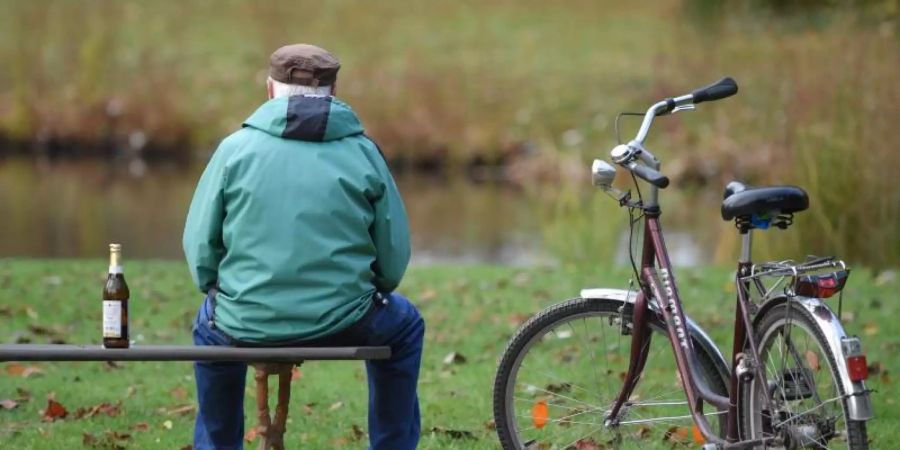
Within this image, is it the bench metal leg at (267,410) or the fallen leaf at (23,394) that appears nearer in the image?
the bench metal leg at (267,410)

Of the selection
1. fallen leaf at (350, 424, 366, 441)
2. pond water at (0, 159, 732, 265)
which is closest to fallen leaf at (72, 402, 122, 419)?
fallen leaf at (350, 424, 366, 441)

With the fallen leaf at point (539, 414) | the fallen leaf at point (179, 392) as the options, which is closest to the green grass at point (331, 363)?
the fallen leaf at point (179, 392)

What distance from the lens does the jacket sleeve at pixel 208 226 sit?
4.59 meters

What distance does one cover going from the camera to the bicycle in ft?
14.3

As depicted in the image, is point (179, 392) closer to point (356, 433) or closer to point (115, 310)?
point (356, 433)

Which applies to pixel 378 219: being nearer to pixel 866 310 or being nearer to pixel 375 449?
pixel 375 449

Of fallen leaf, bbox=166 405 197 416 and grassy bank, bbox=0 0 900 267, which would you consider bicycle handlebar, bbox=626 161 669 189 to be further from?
grassy bank, bbox=0 0 900 267

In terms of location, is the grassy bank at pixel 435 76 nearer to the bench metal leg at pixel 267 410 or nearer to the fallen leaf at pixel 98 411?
the fallen leaf at pixel 98 411

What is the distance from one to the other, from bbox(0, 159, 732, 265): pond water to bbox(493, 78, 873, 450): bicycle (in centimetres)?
751

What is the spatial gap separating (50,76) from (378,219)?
22.7 m

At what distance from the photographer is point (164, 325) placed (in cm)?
870

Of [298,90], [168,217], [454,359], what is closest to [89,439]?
[298,90]

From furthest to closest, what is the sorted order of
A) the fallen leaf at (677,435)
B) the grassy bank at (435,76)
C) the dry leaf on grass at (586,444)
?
1. the grassy bank at (435,76)
2. the fallen leaf at (677,435)
3. the dry leaf on grass at (586,444)

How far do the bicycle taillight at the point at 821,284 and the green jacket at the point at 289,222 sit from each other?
1.23 meters
